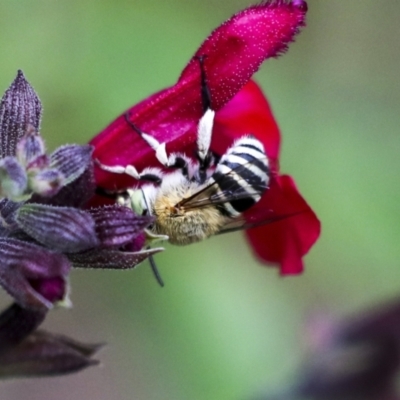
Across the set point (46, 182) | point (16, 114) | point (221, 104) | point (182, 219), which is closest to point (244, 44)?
point (221, 104)

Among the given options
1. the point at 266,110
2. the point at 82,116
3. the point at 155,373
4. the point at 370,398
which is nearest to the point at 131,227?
the point at 266,110

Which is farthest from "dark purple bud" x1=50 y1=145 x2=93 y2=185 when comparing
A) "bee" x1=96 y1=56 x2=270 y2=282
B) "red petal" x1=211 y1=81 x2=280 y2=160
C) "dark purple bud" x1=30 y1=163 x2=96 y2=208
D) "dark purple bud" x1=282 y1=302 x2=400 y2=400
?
"dark purple bud" x1=282 y1=302 x2=400 y2=400

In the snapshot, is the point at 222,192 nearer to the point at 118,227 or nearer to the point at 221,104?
the point at 221,104

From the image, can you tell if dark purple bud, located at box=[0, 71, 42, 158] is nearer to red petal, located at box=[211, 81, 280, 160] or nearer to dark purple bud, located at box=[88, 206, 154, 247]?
dark purple bud, located at box=[88, 206, 154, 247]

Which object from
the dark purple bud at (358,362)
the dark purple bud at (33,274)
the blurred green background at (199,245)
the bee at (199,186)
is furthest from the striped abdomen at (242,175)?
the blurred green background at (199,245)

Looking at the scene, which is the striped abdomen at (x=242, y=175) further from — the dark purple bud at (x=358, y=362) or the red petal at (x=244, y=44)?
the dark purple bud at (x=358, y=362)

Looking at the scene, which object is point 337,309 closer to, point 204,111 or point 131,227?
point 204,111
